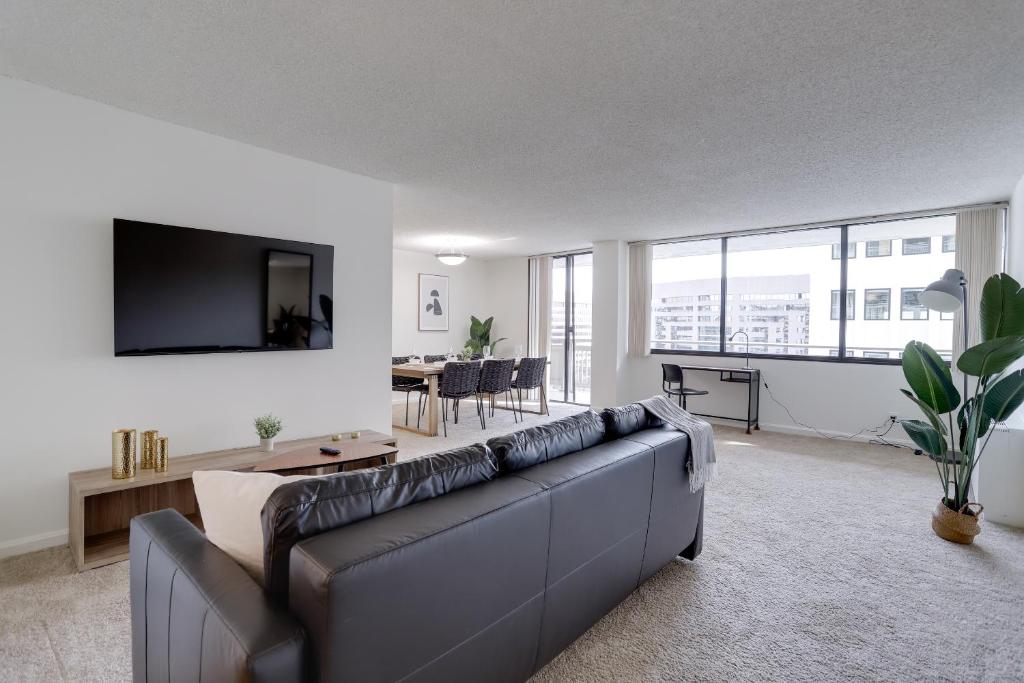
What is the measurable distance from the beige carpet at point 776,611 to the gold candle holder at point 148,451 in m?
0.53

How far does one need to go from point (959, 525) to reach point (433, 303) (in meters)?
6.71

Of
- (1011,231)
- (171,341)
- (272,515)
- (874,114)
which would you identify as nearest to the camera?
(272,515)

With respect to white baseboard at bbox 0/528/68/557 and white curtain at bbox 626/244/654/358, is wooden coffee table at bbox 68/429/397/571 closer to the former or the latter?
white baseboard at bbox 0/528/68/557

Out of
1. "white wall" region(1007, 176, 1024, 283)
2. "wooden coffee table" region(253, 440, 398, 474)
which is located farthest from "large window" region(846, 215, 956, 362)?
"wooden coffee table" region(253, 440, 398, 474)

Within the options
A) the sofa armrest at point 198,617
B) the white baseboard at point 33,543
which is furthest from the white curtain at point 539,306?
the sofa armrest at point 198,617

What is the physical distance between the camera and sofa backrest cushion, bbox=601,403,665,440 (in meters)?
2.34

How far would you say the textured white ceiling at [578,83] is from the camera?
6.60ft

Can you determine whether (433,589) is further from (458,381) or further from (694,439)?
(458,381)

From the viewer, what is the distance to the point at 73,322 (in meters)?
2.77

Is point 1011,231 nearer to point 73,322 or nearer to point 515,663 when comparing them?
point 515,663

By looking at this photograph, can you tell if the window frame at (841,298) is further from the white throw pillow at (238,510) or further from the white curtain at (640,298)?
the white throw pillow at (238,510)

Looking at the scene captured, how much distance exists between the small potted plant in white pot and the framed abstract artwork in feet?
15.3

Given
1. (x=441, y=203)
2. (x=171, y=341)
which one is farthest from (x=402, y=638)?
(x=441, y=203)

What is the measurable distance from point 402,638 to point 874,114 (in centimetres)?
343
